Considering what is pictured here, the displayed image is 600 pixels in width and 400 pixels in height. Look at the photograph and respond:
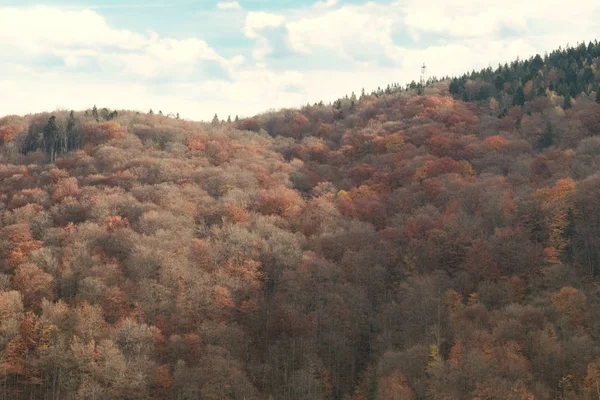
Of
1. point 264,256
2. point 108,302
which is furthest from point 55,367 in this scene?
point 264,256

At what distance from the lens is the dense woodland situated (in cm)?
7131

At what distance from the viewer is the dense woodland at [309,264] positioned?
71312 mm

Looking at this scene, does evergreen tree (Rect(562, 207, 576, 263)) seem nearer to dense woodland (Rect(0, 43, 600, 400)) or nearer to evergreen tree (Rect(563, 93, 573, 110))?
dense woodland (Rect(0, 43, 600, 400))

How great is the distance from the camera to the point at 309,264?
97.8 meters

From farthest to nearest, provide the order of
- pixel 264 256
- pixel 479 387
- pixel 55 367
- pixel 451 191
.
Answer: pixel 451 191
pixel 264 256
pixel 55 367
pixel 479 387

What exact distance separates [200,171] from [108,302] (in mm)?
52781

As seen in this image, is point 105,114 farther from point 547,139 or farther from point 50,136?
point 547,139

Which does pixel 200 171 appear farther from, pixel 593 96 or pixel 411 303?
pixel 593 96

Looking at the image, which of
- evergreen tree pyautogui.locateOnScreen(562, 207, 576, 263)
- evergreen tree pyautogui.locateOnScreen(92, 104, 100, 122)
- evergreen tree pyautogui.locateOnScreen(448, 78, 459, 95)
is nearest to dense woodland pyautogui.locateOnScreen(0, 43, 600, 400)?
evergreen tree pyautogui.locateOnScreen(562, 207, 576, 263)

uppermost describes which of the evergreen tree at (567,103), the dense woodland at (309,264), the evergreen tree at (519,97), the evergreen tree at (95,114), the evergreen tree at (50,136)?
the evergreen tree at (519,97)

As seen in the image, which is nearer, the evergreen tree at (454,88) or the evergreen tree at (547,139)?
the evergreen tree at (547,139)

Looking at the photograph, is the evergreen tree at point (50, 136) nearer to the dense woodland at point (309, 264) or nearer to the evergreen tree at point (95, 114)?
the dense woodland at point (309, 264)

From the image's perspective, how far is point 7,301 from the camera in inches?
3246

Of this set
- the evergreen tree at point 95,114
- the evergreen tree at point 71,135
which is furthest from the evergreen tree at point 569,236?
the evergreen tree at point 95,114
